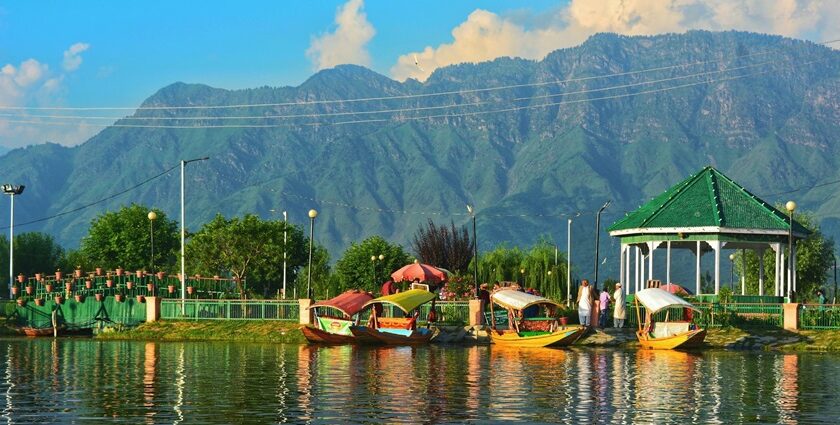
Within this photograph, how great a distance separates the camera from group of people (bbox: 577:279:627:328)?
51.2m

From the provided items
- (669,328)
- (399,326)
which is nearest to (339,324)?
(399,326)

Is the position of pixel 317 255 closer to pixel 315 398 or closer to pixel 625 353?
pixel 625 353

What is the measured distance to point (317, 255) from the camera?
125 meters

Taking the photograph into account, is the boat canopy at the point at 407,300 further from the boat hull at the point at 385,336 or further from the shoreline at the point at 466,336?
the shoreline at the point at 466,336

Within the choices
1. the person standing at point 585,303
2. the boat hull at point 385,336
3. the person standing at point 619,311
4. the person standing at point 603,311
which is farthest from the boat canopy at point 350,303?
the person standing at point 619,311

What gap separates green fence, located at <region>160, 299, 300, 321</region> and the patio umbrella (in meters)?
8.24

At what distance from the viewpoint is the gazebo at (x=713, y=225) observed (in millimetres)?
58031

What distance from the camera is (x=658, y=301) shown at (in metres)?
48.1

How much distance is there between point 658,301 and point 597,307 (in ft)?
15.7

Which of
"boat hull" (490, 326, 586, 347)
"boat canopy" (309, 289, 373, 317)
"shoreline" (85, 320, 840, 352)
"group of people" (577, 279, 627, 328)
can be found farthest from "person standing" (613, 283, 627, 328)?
"boat canopy" (309, 289, 373, 317)

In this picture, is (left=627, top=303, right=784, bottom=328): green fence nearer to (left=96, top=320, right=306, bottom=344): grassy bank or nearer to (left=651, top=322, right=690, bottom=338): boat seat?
(left=651, top=322, right=690, bottom=338): boat seat

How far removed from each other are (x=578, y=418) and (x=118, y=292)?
143 feet

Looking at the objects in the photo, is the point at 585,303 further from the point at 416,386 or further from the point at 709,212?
the point at 416,386

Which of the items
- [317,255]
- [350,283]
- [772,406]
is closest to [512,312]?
[772,406]
